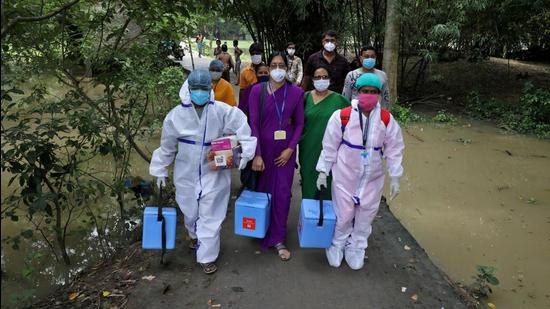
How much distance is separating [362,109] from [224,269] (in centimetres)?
170

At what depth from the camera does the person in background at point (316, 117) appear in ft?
12.2

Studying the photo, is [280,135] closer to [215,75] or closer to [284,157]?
[284,157]

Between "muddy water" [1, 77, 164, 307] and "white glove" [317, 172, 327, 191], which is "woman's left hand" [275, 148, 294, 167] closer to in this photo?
"white glove" [317, 172, 327, 191]

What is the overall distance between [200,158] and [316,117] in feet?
3.61

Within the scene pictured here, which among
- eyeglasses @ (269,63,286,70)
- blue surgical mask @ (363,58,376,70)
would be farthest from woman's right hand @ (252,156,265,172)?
blue surgical mask @ (363,58,376,70)

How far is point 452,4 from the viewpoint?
9.37 m

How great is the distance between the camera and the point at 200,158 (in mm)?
3285

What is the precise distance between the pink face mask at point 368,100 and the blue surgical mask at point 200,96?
1164 millimetres

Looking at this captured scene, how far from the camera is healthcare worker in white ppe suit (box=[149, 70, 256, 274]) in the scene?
3.22 m

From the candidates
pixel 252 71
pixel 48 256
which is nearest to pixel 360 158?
pixel 252 71

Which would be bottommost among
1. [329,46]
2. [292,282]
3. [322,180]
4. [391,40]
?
[292,282]

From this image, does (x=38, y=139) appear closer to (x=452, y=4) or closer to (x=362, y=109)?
(x=362, y=109)

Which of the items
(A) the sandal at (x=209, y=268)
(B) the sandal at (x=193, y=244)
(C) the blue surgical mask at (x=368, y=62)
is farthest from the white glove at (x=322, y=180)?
(C) the blue surgical mask at (x=368, y=62)

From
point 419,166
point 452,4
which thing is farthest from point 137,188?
point 452,4
